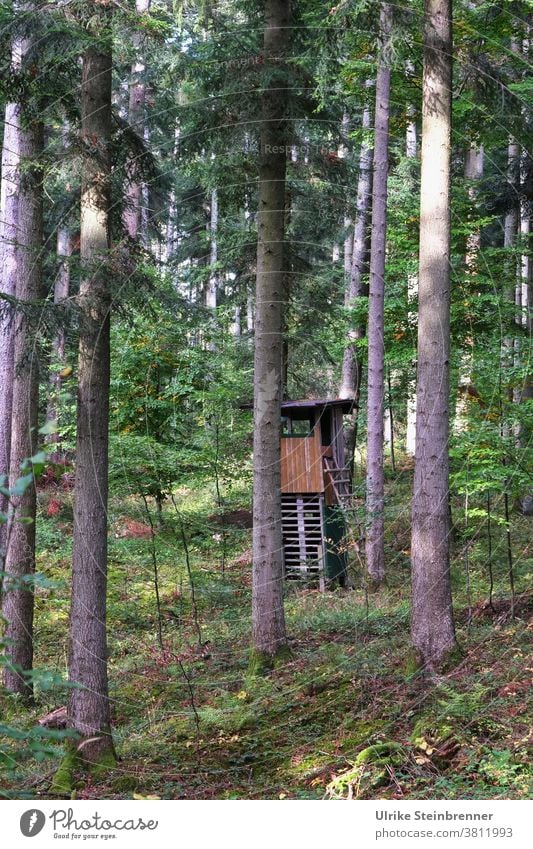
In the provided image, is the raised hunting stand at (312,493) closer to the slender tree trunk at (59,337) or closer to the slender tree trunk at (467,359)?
the slender tree trunk at (467,359)

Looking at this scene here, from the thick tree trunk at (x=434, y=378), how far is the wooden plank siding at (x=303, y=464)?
899 cm

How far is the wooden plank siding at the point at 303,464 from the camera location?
17750mm

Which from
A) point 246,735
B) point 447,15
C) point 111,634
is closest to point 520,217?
point 447,15

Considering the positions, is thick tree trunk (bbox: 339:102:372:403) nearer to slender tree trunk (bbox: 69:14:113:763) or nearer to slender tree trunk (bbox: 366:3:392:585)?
slender tree trunk (bbox: 366:3:392:585)

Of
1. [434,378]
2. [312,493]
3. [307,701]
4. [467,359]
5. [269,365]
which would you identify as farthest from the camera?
[312,493]

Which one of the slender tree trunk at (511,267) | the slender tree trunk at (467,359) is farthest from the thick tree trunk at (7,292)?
the slender tree trunk at (511,267)

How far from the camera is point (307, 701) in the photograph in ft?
30.3

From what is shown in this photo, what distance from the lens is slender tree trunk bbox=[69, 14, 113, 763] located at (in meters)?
8.12

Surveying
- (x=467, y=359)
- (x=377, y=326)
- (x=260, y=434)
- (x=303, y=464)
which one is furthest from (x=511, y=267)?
(x=260, y=434)

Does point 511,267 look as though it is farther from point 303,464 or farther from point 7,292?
point 7,292

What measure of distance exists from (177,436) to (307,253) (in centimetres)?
1388

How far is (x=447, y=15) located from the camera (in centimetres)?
870
